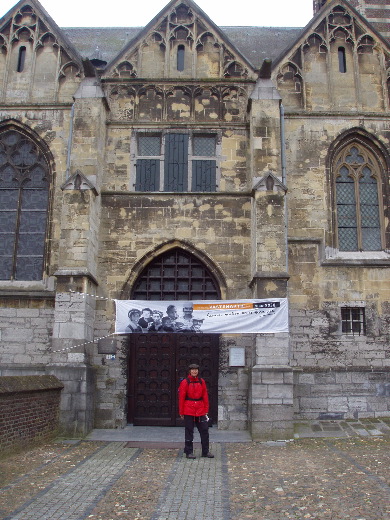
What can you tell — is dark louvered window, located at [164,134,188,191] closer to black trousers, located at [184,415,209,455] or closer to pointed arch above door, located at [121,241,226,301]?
pointed arch above door, located at [121,241,226,301]

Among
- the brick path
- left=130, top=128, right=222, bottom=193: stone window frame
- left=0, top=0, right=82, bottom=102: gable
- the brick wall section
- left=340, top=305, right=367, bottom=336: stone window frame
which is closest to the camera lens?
the brick path

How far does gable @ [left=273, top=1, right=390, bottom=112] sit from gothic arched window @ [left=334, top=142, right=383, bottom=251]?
1505mm

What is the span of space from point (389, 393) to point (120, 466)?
24.3 feet

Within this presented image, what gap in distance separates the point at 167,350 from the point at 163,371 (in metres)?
0.54

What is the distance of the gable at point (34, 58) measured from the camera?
50.6ft

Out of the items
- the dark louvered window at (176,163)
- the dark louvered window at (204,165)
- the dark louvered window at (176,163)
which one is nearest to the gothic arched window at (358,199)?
the dark louvered window at (204,165)

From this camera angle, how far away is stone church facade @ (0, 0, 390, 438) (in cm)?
1295

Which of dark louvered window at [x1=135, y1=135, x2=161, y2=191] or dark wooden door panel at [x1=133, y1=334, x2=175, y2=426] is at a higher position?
dark louvered window at [x1=135, y1=135, x2=161, y2=191]

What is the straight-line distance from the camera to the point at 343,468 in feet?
27.9

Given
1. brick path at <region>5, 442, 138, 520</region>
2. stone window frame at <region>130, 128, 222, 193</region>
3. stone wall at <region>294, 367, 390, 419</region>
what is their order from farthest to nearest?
1. stone window frame at <region>130, 128, 222, 193</region>
2. stone wall at <region>294, 367, 390, 419</region>
3. brick path at <region>5, 442, 138, 520</region>

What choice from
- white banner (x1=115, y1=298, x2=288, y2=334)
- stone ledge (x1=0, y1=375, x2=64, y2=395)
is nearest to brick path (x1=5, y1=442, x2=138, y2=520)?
stone ledge (x1=0, y1=375, x2=64, y2=395)

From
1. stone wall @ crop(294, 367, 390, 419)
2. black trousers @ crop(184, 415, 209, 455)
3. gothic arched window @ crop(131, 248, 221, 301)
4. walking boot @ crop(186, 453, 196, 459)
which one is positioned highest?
gothic arched window @ crop(131, 248, 221, 301)

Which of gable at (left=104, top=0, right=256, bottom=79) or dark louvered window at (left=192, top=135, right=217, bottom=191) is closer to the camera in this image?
dark louvered window at (left=192, top=135, right=217, bottom=191)

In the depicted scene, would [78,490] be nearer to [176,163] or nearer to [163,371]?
[163,371]
